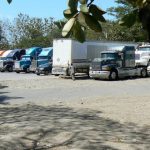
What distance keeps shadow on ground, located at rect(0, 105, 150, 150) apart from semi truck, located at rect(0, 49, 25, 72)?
34.9 meters

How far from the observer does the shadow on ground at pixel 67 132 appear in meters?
8.51

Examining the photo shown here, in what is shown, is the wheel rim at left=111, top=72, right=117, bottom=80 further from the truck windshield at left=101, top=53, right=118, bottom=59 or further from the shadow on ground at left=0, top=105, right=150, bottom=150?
the shadow on ground at left=0, top=105, right=150, bottom=150

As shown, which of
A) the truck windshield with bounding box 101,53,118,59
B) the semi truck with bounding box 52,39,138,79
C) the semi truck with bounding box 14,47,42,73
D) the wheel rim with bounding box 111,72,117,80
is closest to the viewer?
the wheel rim with bounding box 111,72,117,80

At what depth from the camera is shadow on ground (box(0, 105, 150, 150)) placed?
8506 millimetres

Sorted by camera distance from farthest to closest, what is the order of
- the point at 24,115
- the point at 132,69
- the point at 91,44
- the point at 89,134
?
1. the point at 91,44
2. the point at 132,69
3. the point at 24,115
4. the point at 89,134

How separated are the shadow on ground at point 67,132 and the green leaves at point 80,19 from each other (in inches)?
256

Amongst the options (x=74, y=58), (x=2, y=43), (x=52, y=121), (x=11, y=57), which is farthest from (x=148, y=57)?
(x=2, y=43)

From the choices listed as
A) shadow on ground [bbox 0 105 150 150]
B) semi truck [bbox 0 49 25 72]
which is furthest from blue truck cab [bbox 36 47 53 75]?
shadow on ground [bbox 0 105 150 150]

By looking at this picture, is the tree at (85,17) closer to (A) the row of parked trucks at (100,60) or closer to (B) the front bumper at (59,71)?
(A) the row of parked trucks at (100,60)

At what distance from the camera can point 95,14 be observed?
6.13 feet

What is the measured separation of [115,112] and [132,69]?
20.6 m

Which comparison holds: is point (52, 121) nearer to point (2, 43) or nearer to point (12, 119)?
point (12, 119)

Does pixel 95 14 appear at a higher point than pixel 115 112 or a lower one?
higher

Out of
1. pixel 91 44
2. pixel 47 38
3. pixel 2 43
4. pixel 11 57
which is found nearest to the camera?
pixel 91 44
